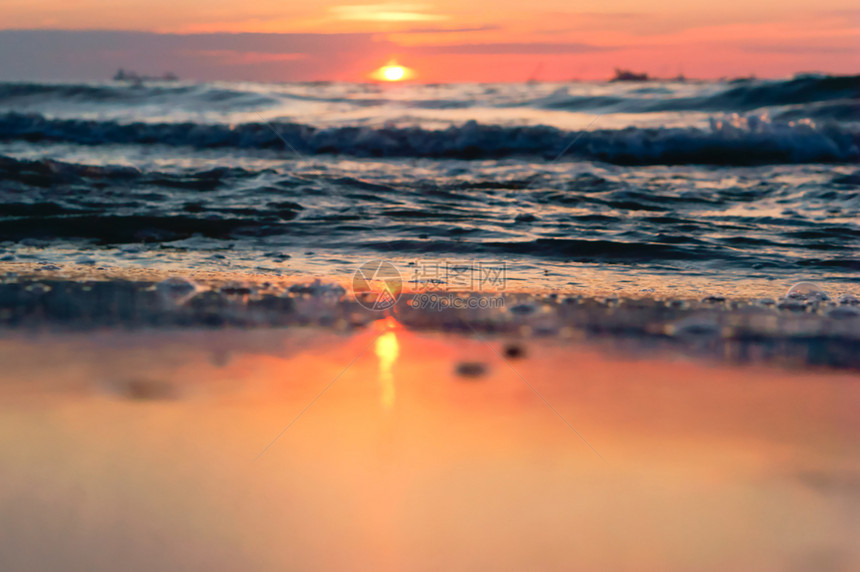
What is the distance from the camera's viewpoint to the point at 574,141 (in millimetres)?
8805

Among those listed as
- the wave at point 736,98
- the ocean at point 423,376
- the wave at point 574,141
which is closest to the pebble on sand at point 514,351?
the ocean at point 423,376

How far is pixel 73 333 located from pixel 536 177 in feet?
15.5

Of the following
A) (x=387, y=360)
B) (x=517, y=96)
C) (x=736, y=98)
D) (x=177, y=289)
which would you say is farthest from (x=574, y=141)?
(x=387, y=360)

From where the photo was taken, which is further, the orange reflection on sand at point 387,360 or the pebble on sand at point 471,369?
the pebble on sand at point 471,369

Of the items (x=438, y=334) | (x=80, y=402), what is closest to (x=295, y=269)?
(x=438, y=334)

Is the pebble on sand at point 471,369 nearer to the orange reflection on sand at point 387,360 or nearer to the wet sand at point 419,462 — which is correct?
the wet sand at point 419,462

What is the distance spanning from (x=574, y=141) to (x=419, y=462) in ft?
25.1

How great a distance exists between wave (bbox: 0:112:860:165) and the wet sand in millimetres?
6517

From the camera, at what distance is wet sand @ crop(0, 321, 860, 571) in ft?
4.32

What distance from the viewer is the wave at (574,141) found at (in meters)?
8.54

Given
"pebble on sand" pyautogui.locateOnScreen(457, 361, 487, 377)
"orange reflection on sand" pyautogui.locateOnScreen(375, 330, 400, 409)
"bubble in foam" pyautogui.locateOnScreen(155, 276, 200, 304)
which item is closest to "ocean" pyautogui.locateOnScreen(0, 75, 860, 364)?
"bubble in foam" pyautogui.locateOnScreen(155, 276, 200, 304)

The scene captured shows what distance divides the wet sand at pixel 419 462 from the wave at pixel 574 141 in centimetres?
652

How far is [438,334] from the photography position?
257 centimetres

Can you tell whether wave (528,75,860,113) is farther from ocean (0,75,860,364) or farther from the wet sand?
the wet sand
